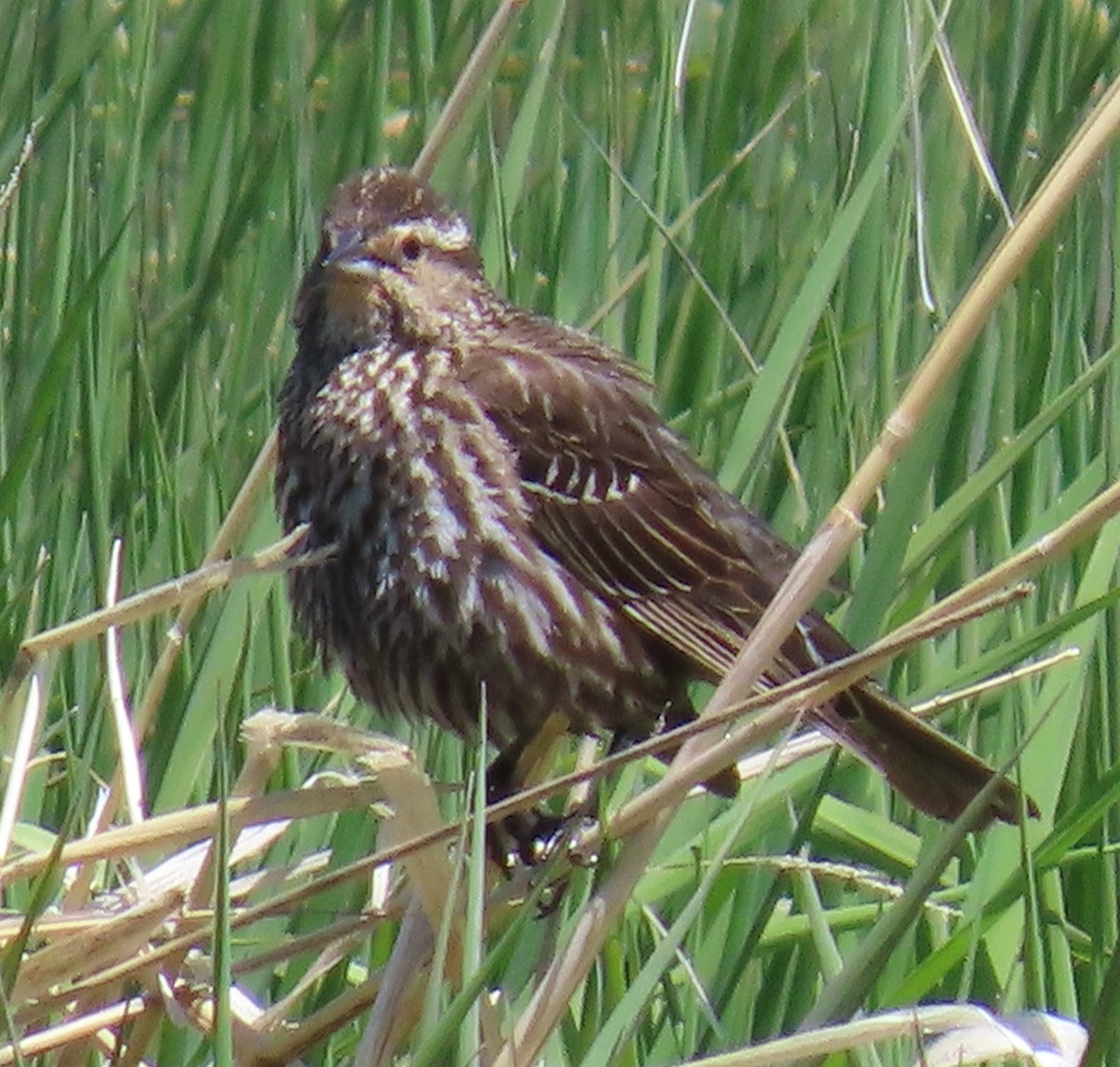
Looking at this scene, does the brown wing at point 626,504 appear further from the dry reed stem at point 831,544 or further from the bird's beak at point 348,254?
the dry reed stem at point 831,544

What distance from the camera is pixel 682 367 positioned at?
2807mm

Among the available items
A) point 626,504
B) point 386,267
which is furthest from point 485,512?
point 386,267

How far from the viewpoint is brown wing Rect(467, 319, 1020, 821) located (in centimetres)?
287

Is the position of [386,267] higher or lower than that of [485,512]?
higher

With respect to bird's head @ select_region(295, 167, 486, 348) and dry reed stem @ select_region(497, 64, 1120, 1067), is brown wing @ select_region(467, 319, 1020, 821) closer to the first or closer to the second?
bird's head @ select_region(295, 167, 486, 348)

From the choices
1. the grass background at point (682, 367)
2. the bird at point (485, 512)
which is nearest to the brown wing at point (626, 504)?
the bird at point (485, 512)

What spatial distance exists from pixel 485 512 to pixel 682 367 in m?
0.28

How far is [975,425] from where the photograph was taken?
2.65 meters

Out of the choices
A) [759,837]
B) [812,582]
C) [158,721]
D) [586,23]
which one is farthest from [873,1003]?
[586,23]

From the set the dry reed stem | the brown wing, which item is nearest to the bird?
the brown wing

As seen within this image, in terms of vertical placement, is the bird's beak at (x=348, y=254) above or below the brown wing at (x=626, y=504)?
above

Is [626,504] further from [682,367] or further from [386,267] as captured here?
[386,267]

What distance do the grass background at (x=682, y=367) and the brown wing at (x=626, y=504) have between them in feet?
0.35

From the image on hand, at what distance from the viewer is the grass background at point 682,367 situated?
230 cm
